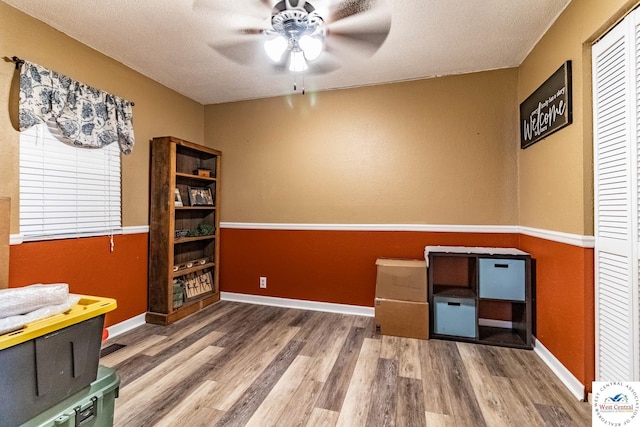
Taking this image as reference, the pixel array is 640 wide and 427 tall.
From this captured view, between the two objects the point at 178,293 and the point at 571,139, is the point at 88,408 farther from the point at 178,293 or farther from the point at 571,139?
the point at 571,139

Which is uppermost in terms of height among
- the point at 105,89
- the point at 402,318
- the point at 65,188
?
the point at 105,89

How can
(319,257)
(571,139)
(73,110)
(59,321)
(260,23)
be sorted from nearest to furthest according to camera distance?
1. (59,321)
2. (571,139)
3. (260,23)
4. (73,110)
5. (319,257)

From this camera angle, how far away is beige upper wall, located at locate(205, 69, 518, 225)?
2.73 m

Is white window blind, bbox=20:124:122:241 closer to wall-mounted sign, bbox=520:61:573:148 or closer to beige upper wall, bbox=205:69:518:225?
beige upper wall, bbox=205:69:518:225

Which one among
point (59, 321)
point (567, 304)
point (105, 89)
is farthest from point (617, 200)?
point (105, 89)

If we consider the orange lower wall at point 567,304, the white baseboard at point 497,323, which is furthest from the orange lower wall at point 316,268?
the white baseboard at point 497,323

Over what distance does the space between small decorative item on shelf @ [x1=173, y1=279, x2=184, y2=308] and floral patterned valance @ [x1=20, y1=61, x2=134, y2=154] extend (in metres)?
1.37

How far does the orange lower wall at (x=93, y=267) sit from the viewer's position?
1.96m

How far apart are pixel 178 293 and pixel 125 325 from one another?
50 centimetres

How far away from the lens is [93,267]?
7.82ft

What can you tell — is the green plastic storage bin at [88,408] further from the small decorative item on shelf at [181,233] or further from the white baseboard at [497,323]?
the white baseboard at [497,323]

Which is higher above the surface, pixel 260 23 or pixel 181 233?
pixel 260 23

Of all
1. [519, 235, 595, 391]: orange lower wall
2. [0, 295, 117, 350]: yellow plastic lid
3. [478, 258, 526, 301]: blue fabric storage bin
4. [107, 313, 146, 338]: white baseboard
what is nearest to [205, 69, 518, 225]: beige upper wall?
[478, 258, 526, 301]: blue fabric storage bin

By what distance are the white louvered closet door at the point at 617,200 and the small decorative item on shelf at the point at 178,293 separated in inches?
129
